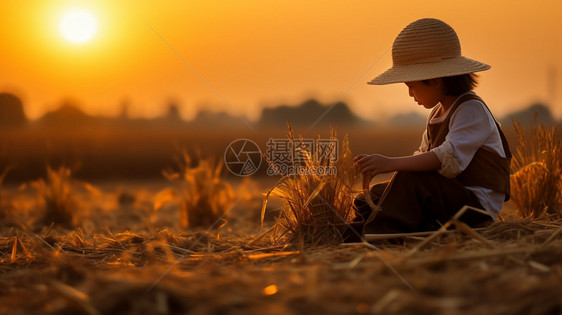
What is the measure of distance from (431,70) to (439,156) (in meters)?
0.50

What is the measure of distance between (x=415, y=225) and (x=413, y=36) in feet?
3.50

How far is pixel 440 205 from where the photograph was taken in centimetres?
282

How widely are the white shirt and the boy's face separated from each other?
4.3 inches

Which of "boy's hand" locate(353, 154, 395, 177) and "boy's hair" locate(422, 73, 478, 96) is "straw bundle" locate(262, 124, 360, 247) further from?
"boy's hair" locate(422, 73, 478, 96)

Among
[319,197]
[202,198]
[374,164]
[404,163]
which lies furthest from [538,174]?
[202,198]

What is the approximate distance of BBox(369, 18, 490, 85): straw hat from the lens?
297 centimetres

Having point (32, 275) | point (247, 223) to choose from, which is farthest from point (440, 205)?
point (247, 223)

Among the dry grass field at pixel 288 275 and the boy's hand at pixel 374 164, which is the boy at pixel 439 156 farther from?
the dry grass field at pixel 288 275

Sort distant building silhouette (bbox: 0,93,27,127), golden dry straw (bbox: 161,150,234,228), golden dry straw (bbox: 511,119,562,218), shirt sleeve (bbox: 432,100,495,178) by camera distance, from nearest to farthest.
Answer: shirt sleeve (bbox: 432,100,495,178), golden dry straw (bbox: 511,119,562,218), golden dry straw (bbox: 161,150,234,228), distant building silhouette (bbox: 0,93,27,127)

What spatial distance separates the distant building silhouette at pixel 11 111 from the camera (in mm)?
16797

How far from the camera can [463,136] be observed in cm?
282

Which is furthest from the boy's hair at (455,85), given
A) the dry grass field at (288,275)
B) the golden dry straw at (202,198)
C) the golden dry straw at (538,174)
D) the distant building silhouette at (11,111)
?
the distant building silhouette at (11,111)

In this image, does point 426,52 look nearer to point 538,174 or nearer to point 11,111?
point 538,174

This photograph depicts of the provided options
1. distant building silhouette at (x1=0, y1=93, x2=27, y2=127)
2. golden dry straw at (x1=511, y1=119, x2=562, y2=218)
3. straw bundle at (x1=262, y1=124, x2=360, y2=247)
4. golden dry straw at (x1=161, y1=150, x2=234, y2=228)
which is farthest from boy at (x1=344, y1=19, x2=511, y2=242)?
distant building silhouette at (x1=0, y1=93, x2=27, y2=127)
